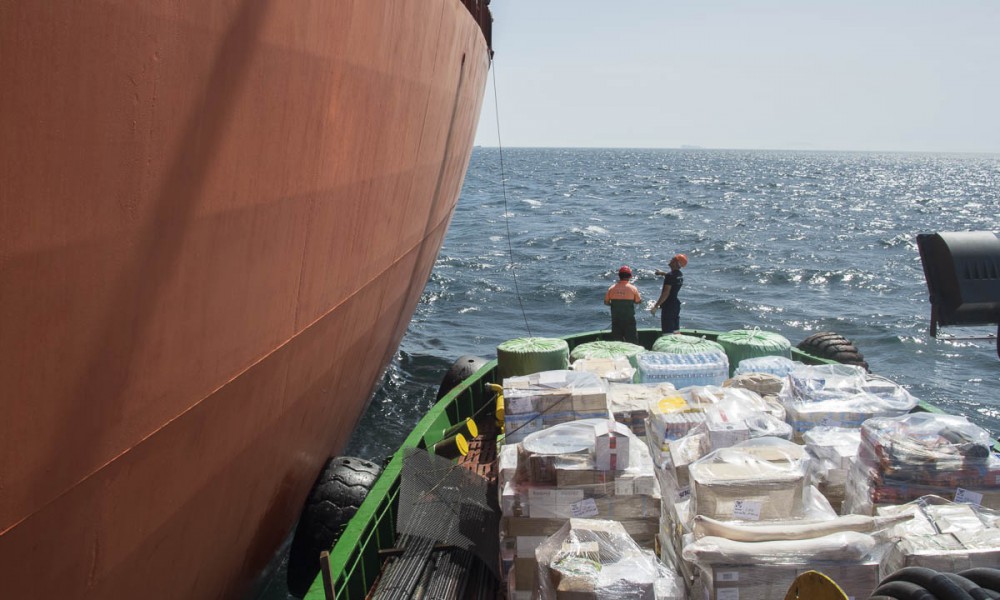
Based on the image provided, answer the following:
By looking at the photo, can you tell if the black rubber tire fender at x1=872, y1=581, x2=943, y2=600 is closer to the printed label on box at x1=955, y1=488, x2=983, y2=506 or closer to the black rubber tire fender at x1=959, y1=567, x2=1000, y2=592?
the black rubber tire fender at x1=959, y1=567, x2=1000, y2=592

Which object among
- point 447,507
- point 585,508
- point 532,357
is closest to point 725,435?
point 585,508

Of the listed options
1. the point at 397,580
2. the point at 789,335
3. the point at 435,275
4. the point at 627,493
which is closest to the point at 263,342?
the point at 397,580

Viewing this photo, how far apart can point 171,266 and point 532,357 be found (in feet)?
16.4

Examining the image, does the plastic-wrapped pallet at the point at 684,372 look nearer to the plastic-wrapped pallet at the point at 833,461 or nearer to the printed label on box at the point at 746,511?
the plastic-wrapped pallet at the point at 833,461

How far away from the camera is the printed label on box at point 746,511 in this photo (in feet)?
13.4

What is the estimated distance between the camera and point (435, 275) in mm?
28078

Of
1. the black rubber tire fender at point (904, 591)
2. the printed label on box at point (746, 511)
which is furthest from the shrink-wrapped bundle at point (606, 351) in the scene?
the black rubber tire fender at point (904, 591)

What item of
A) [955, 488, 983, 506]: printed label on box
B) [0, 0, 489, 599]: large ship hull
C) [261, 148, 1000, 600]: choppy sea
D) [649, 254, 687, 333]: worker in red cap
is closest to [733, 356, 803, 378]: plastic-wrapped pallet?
[261, 148, 1000, 600]: choppy sea

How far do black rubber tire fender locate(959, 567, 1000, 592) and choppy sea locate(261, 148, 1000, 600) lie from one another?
3.97ft

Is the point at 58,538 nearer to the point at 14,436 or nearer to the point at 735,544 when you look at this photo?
the point at 14,436

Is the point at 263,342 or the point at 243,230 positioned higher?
the point at 243,230

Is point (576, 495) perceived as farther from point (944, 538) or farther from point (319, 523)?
point (319, 523)

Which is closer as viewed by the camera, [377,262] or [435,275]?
[377,262]

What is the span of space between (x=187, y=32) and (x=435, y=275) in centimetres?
2481
